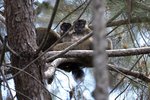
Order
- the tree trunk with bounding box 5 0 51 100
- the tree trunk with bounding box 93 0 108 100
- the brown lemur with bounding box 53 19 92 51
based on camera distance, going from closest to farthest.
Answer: the tree trunk with bounding box 93 0 108 100 < the tree trunk with bounding box 5 0 51 100 < the brown lemur with bounding box 53 19 92 51

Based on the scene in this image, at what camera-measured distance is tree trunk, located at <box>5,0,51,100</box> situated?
1832 mm

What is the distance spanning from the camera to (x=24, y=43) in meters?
1.84

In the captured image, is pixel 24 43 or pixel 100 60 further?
pixel 24 43

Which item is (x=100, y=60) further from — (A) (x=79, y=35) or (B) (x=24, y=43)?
(A) (x=79, y=35)

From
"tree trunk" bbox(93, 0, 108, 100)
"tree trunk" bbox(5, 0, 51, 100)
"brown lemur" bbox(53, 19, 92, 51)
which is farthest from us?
"brown lemur" bbox(53, 19, 92, 51)

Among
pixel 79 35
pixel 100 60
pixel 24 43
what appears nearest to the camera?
pixel 100 60

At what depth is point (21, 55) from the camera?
1.83 metres

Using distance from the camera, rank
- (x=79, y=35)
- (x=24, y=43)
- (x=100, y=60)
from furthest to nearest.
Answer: (x=79, y=35), (x=24, y=43), (x=100, y=60)

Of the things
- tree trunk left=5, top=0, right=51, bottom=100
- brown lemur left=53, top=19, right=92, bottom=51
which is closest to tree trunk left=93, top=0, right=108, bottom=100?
tree trunk left=5, top=0, right=51, bottom=100

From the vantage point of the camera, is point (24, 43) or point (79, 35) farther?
point (79, 35)

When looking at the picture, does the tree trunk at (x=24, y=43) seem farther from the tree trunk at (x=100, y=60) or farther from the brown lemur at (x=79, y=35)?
the tree trunk at (x=100, y=60)

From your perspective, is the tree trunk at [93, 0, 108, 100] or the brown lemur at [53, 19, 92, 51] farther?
the brown lemur at [53, 19, 92, 51]

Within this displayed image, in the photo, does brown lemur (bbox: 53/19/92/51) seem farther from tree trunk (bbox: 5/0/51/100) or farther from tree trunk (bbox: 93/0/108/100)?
tree trunk (bbox: 93/0/108/100)

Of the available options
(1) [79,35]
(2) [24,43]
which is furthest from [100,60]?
(1) [79,35]
